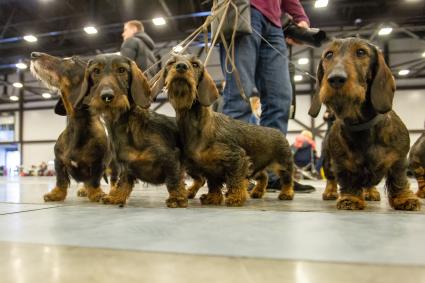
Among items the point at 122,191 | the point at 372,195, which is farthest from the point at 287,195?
the point at 122,191

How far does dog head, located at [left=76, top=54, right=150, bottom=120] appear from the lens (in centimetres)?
245

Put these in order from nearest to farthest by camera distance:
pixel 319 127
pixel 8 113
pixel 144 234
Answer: pixel 144 234 < pixel 319 127 < pixel 8 113

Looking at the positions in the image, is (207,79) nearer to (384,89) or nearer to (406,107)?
(384,89)

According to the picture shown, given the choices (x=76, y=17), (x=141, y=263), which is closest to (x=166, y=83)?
(x=141, y=263)

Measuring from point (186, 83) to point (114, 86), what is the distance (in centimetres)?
46

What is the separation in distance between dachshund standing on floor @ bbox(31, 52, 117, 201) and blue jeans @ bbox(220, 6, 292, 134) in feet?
4.07

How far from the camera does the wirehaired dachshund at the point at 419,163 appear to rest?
10.8ft

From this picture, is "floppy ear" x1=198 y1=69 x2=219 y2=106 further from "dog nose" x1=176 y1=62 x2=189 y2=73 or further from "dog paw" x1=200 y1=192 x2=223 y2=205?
"dog paw" x1=200 y1=192 x2=223 y2=205

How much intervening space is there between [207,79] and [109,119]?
0.73 meters

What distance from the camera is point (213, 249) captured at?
3.80 ft

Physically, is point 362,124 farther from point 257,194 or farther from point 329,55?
point 257,194

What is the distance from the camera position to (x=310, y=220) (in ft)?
5.77

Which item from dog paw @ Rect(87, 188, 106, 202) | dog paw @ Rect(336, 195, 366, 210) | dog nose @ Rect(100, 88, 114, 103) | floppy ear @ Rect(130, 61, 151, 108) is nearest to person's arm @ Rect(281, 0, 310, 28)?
floppy ear @ Rect(130, 61, 151, 108)

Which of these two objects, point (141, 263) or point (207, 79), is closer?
point (141, 263)
